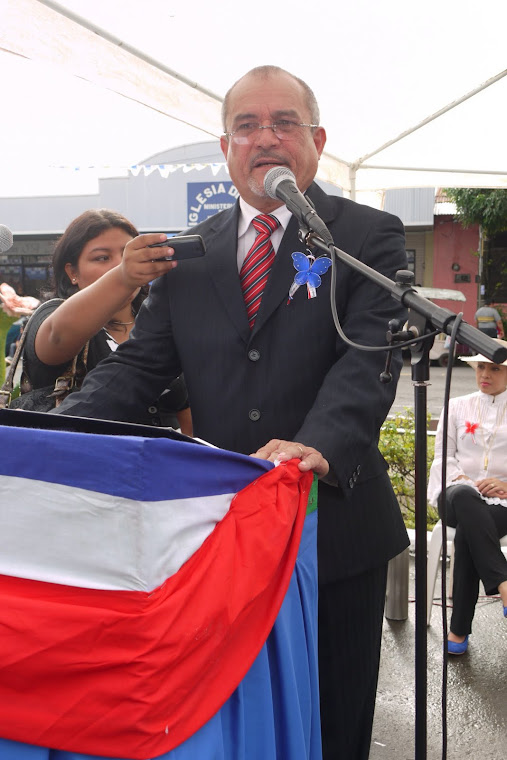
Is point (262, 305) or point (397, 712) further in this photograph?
point (397, 712)

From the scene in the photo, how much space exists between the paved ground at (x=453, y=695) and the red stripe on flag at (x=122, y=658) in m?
1.74

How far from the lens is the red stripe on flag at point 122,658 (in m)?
0.97

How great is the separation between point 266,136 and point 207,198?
15.9m

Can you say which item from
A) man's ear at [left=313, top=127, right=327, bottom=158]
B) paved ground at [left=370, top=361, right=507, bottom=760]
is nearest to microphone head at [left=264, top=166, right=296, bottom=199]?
man's ear at [left=313, top=127, right=327, bottom=158]

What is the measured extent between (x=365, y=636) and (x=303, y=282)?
0.85m

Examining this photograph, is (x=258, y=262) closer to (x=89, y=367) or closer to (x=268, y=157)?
(x=268, y=157)

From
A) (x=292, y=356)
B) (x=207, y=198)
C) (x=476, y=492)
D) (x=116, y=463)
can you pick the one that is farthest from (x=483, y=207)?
(x=116, y=463)

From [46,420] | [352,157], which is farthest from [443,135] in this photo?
[46,420]

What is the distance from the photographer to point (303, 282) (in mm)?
1664

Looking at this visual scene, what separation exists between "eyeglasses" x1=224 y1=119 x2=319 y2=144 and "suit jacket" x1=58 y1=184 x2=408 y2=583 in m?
0.16

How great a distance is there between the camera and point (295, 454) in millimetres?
1322

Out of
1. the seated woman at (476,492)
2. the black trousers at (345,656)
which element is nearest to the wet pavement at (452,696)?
the seated woman at (476,492)

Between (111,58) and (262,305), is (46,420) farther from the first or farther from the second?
(111,58)

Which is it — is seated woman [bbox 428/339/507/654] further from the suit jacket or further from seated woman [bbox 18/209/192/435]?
the suit jacket
